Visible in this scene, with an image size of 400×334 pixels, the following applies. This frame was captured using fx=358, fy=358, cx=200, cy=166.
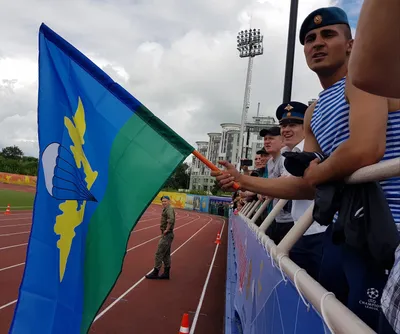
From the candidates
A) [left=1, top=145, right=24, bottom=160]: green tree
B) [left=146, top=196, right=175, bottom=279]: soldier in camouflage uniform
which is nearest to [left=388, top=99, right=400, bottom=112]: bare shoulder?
[left=146, top=196, right=175, bottom=279]: soldier in camouflage uniform

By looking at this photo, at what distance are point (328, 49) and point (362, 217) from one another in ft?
2.95

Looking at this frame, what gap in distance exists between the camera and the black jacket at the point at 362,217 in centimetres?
88

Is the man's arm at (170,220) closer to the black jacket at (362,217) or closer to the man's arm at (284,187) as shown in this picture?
the man's arm at (284,187)

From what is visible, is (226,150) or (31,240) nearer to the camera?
(31,240)

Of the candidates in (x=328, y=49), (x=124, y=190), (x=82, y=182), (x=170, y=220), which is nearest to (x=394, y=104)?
(x=328, y=49)

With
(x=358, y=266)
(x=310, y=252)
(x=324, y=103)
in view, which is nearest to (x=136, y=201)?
(x=310, y=252)

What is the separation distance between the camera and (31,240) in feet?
7.89

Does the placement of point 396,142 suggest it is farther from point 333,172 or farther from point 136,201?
point 136,201

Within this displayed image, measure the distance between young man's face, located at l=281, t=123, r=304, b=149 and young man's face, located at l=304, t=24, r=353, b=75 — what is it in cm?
158

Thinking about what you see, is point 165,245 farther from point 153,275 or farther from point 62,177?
point 62,177

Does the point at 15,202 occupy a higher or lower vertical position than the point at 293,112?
lower

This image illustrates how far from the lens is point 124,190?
232 centimetres

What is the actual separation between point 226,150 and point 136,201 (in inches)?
2990

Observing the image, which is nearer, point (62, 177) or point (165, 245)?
point (62, 177)
